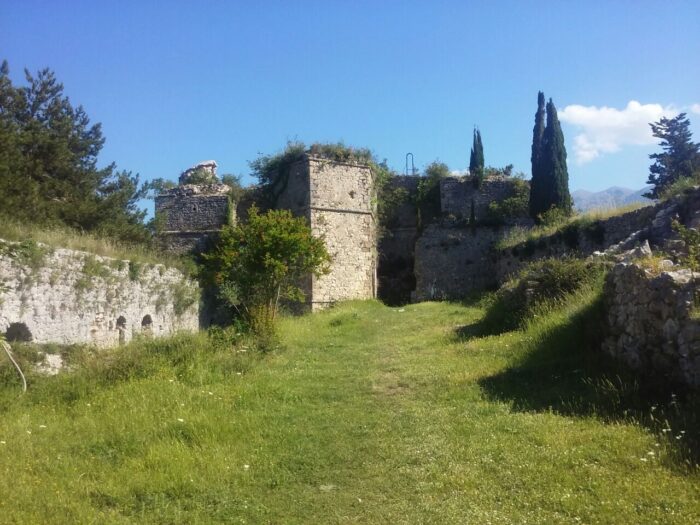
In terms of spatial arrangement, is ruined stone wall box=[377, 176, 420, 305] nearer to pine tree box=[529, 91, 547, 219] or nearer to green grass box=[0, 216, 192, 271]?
pine tree box=[529, 91, 547, 219]

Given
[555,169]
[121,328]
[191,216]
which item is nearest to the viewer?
[121,328]

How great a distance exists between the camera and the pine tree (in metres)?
22.1

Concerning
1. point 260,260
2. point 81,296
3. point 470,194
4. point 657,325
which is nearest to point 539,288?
point 657,325

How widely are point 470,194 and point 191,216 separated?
38.5ft

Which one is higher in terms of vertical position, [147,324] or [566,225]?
[566,225]

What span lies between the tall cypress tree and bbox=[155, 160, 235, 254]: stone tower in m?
12.1

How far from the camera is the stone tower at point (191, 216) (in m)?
22.9

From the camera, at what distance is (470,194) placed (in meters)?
24.0

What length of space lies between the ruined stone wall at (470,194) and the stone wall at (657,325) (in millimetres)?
17371

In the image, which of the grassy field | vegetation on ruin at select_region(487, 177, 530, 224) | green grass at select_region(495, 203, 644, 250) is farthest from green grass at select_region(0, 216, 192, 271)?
vegetation on ruin at select_region(487, 177, 530, 224)

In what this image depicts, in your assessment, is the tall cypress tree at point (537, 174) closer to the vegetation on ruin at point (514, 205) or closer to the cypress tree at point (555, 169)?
the cypress tree at point (555, 169)

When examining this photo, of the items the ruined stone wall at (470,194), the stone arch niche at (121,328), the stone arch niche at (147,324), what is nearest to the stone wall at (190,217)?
the stone arch niche at (147,324)

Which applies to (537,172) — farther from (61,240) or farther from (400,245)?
(61,240)

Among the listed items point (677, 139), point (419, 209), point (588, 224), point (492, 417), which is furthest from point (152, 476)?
point (677, 139)
